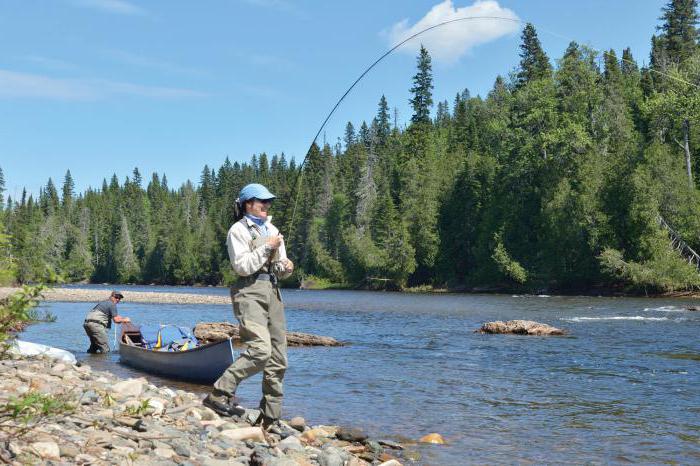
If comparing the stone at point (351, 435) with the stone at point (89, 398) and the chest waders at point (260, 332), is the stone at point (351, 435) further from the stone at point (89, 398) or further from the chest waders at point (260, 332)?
the stone at point (89, 398)

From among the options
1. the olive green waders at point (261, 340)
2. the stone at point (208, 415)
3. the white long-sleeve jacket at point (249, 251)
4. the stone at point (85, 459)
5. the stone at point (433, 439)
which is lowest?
the stone at point (433, 439)

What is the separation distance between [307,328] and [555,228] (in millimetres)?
32026

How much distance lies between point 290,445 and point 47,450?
245 cm

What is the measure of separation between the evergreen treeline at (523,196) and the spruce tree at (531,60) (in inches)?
6.4

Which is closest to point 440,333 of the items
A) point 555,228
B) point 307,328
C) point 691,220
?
point 307,328

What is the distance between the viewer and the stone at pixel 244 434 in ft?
18.3

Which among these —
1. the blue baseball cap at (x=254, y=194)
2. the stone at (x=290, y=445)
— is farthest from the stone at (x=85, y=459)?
the blue baseball cap at (x=254, y=194)

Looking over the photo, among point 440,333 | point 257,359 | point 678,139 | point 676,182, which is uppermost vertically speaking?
point 678,139

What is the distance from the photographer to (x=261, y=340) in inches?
227

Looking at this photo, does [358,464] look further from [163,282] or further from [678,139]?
[163,282]

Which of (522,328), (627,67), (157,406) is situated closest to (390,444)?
(157,406)

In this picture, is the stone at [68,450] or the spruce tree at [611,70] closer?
the stone at [68,450]

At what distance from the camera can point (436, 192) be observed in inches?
2734

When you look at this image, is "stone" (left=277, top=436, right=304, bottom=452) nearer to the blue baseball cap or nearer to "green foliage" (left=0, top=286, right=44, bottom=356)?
the blue baseball cap
